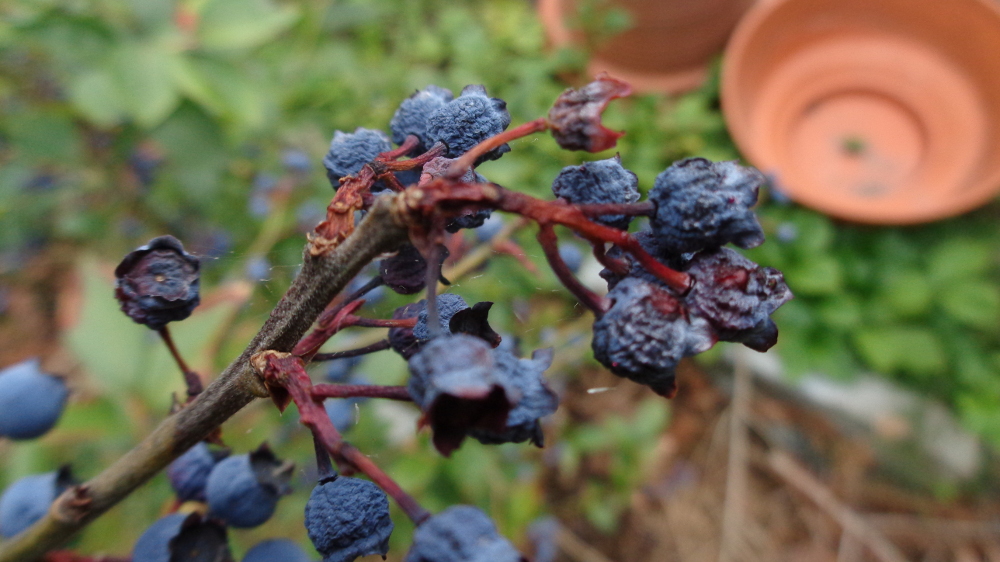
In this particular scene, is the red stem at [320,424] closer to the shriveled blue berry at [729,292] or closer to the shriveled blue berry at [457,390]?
the shriveled blue berry at [457,390]

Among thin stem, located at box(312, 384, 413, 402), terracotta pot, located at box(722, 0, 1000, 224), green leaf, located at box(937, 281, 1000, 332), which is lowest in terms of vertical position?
green leaf, located at box(937, 281, 1000, 332)

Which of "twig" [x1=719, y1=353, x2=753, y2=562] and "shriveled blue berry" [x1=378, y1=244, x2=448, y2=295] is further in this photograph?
"twig" [x1=719, y1=353, x2=753, y2=562]

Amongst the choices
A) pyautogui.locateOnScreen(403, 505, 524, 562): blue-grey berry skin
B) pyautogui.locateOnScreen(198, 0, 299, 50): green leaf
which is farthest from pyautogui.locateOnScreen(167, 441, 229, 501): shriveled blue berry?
pyautogui.locateOnScreen(198, 0, 299, 50): green leaf

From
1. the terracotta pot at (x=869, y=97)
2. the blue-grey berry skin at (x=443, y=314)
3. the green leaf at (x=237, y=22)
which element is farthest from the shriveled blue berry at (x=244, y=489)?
the terracotta pot at (x=869, y=97)

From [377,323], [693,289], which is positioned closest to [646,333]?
[693,289]

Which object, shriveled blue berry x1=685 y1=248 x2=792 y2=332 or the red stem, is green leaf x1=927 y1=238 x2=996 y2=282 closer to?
shriveled blue berry x1=685 y1=248 x2=792 y2=332

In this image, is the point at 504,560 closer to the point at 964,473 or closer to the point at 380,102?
the point at 380,102

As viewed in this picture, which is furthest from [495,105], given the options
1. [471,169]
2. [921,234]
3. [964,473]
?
[964,473]
